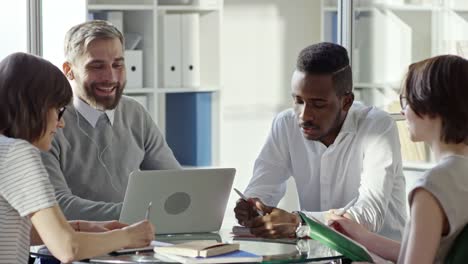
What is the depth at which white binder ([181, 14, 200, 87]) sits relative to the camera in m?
5.28

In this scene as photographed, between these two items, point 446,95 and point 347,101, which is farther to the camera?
point 347,101

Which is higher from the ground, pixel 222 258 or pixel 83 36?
pixel 83 36

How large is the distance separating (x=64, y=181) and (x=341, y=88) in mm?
956

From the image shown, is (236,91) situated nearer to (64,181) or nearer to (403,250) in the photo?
(64,181)

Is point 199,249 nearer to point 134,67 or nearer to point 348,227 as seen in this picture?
point 348,227

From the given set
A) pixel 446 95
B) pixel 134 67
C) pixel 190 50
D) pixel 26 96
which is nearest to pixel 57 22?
pixel 134 67

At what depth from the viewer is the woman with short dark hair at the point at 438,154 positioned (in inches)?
84.3

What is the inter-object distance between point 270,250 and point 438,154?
1.79 ft

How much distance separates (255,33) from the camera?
603cm

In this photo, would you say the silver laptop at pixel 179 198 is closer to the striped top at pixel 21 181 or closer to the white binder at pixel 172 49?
the striped top at pixel 21 181

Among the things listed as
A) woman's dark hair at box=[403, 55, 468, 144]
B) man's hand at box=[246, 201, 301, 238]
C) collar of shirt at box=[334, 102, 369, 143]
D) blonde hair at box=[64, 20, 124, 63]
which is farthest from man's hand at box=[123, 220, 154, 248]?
blonde hair at box=[64, 20, 124, 63]

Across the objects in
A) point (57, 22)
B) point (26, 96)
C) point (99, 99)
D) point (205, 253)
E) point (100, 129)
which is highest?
point (57, 22)

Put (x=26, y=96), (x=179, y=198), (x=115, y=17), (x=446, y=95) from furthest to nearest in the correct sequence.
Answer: (x=115, y=17) < (x=179, y=198) < (x=26, y=96) < (x=446, y=95)

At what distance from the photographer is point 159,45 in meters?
5.24
